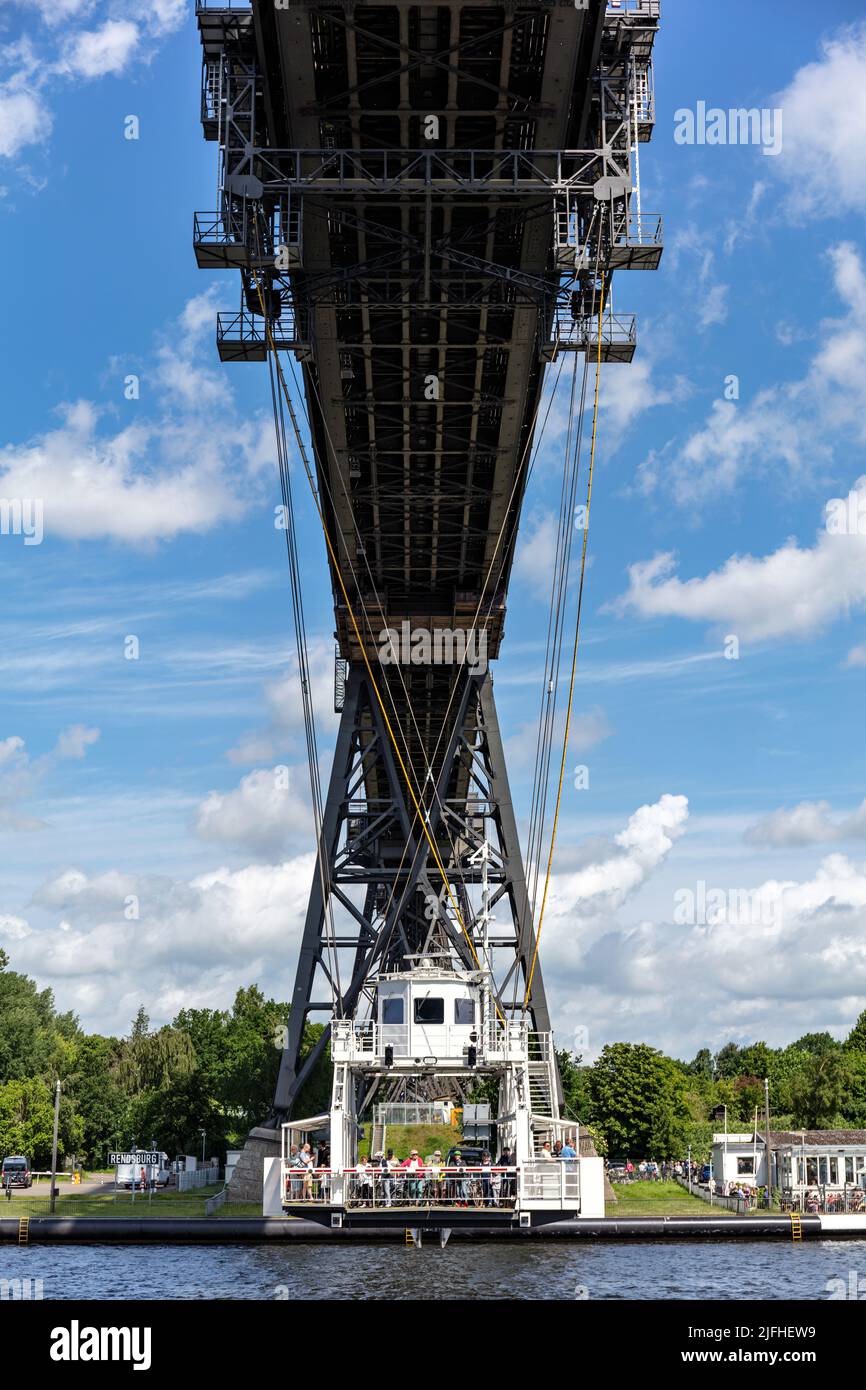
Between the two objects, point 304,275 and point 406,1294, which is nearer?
point 406,1294

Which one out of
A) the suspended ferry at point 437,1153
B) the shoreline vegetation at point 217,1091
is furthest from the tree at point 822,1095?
the suspended ferry at point 437,1153

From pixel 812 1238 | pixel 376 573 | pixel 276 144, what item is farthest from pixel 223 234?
pixel 812 1238

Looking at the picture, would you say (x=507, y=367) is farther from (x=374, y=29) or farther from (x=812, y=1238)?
(x=812, y=1238)

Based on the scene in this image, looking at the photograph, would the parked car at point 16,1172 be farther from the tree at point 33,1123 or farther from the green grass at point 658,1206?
the green grass at point 658,1206

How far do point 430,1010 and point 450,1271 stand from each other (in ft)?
20.0

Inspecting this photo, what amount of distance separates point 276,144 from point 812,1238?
124 ft

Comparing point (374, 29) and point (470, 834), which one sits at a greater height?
point (374, 29)

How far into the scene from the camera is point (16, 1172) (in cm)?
7462

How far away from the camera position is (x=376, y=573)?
164 ft

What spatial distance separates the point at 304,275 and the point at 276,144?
316 cm

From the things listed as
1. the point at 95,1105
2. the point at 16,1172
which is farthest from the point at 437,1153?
the point at 95,1105
